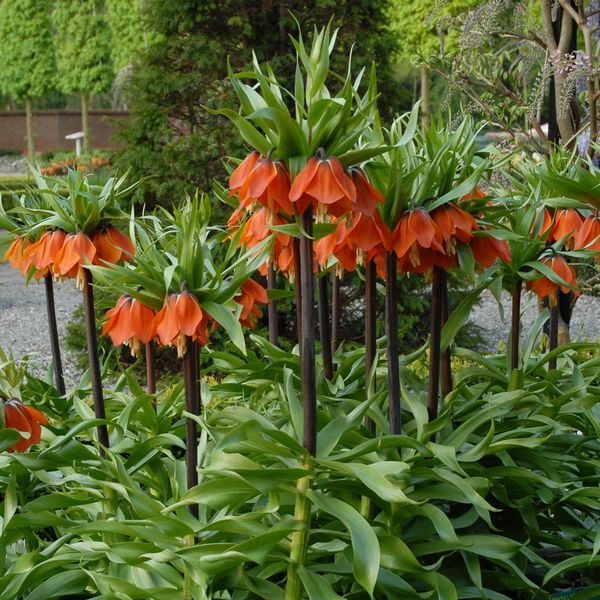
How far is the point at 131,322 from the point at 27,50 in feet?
80.8

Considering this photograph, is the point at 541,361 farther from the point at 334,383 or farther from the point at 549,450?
the point at 334,383

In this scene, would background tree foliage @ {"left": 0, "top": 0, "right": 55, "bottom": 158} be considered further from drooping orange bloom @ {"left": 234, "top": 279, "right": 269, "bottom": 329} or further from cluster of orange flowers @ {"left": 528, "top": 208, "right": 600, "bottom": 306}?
drooping orange bloom @ {"left": 234, "top": 279, "right": 269, "bottom": 329}

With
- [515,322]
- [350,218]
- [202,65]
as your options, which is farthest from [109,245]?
[202,65]

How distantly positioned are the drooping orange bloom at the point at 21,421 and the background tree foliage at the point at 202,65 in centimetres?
320

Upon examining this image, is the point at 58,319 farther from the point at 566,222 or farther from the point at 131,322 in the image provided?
the point at 131,322

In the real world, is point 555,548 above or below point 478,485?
below

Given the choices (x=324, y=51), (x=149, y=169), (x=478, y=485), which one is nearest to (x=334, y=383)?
(x=478, y=485)

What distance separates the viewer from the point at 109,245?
7.11 ft

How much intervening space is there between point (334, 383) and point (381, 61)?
10.7ft

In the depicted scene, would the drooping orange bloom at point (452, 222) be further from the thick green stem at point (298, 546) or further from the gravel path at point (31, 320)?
the gravel path at point (31, 320)

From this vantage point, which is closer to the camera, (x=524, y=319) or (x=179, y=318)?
(x=179, y=318)

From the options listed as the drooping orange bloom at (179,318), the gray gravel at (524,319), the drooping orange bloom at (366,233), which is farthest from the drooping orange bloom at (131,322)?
the gray gravel at (524,319)

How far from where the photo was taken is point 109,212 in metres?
2.20

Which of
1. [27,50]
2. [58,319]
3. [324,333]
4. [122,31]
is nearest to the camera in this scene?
[324,333]
